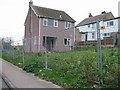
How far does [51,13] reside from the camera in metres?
42.6

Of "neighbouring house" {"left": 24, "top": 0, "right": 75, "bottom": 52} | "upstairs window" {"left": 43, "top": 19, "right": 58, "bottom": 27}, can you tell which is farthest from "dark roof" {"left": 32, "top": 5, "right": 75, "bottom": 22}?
"upstairs window" {"left": 43, "top": 19, "right": 58, "bottom": 27}

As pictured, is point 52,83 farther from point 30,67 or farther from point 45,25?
point 45,25

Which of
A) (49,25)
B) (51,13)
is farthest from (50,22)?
(51,13)

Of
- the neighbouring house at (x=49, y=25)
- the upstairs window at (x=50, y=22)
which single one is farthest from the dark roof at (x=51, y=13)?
the upstairs window at (x=50, y=22)

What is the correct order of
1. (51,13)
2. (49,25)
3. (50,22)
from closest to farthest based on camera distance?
(49,25)
(50,22)
(51,13)

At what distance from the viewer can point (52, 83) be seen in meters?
9.54

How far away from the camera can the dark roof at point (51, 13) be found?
132ft

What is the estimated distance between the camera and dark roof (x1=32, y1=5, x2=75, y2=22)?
40241 mm

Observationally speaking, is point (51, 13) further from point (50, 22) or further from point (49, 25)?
point (49, 25)

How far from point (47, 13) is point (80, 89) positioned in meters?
34.4

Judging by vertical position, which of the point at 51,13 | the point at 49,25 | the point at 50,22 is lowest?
the point at 49,25

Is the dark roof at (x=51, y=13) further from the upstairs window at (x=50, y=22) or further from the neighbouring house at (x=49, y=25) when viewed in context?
the upstairs window at (x=50, y=22)

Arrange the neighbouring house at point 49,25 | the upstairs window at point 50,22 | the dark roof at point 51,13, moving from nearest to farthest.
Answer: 1. the neighbouring house at point 49,25
2. the upstairs window at point 50,22
3. the dark roof at point 51,13

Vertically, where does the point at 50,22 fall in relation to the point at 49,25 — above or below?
above
